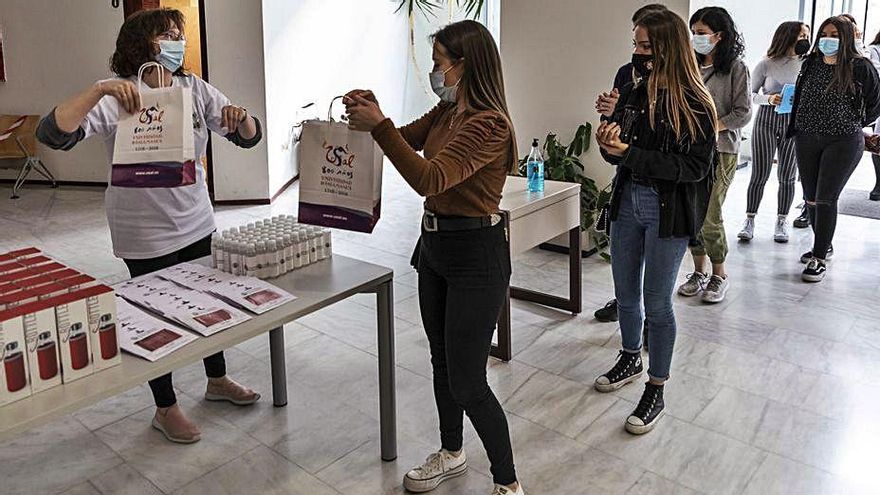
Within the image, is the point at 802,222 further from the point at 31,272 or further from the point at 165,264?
the point at 31,272

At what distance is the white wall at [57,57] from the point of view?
23.3ft

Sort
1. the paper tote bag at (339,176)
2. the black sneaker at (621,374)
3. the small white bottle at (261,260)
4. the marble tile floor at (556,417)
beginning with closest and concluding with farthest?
the paper tote bag at (339,176) < the small white bottle at (261,260) < the marble tile floor at (556,417) < the black sneaker at (621,374)

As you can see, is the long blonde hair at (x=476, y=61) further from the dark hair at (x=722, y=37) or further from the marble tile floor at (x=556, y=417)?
the dark hair at (x=722, y=37)

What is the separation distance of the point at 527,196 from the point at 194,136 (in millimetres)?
1574

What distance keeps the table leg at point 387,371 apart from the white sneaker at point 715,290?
2.21m

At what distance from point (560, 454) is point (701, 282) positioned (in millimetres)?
1999

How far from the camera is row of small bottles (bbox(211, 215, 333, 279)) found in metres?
2.52

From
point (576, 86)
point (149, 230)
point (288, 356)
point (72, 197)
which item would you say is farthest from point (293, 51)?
point (149, 230)

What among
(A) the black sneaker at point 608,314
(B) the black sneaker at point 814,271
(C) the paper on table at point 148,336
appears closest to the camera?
(C) the paper on table at point 148,336

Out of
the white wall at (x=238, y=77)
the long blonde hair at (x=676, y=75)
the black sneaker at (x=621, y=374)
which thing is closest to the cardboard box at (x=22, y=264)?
the long blonde hair at (x=676, y=75)

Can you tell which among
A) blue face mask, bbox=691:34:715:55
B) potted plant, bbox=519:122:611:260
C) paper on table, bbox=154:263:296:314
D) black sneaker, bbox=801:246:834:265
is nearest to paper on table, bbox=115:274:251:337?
paper on table, bbox=154:263:296:314

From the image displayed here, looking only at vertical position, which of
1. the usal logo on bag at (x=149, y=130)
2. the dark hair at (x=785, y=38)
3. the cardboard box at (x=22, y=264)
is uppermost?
the dark hair at (x=785, y=38)

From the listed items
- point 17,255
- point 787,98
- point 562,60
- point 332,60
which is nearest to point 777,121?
point 787,98

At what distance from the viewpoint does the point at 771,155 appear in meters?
5.42
